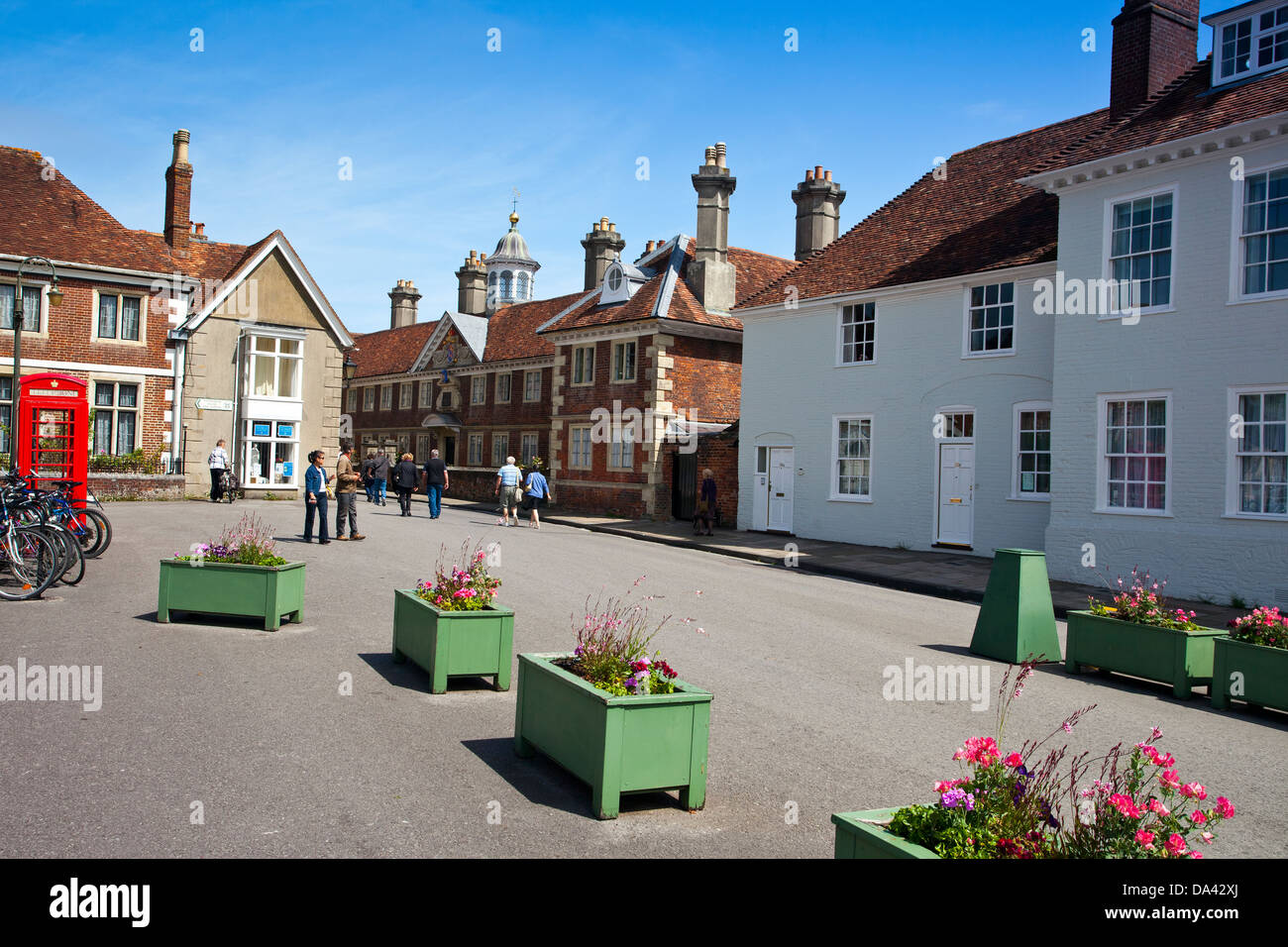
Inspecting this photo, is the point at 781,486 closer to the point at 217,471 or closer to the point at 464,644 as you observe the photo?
the point at 217,471

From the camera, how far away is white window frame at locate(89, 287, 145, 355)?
3030cm

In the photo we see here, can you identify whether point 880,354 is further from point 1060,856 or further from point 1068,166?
point 1060,856

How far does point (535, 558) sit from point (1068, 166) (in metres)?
12.1

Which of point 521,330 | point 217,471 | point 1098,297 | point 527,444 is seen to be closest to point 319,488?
point 217,471

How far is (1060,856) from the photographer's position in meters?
3.45

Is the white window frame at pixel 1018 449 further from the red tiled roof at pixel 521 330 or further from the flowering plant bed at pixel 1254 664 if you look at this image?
the red tiled roof at pixel 521 330

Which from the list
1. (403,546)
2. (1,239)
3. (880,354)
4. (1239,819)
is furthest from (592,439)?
(1239,819)

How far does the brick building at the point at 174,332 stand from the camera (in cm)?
2973

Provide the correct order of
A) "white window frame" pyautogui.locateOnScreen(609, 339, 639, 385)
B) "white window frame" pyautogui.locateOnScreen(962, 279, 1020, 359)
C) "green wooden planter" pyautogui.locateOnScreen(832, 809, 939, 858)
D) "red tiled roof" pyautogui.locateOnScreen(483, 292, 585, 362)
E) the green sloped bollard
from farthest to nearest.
Result: "red tiled roof" pyautogui.locateOnScreen(483, 292, 585, 362), "white window frame" pyautogui.locateOnScreen(609, 339, 639, 385), "white window frame" pyautogui.locateOnScreen(962, 279, 1020, 359), the green sloped bollard, "green wooden planter" pyautogui.locateOnScreen(832, 809, 939, 858)

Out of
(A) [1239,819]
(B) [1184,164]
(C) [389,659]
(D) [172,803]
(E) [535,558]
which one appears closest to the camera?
(D) [172,803]

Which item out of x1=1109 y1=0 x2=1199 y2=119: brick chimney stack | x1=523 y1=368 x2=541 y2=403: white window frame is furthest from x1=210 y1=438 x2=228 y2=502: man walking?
x1=1109 y1=0 x2=1199 y2=119: brick chimney stack

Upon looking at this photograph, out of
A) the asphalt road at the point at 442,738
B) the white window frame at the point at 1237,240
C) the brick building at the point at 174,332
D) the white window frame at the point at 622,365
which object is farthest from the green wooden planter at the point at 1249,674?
the brick building at the point at 174,332

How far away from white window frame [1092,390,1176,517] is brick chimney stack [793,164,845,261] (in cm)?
1526

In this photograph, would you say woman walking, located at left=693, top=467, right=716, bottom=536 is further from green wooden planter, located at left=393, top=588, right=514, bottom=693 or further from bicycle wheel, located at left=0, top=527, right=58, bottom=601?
green wooden planter, located at left=393, top=588, right=514, bottom=693
